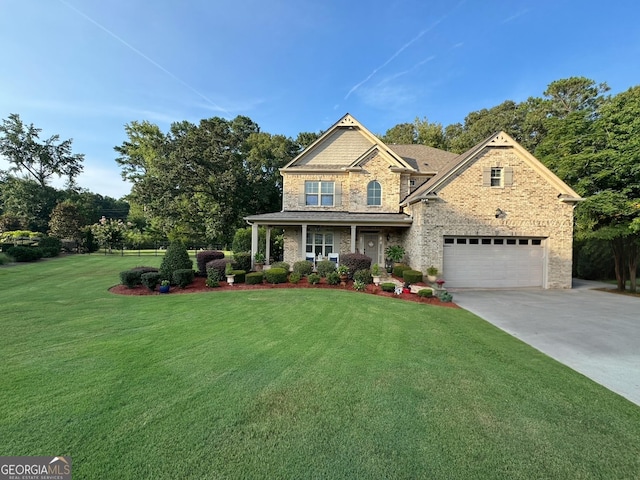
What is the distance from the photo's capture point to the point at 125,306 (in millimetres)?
8703

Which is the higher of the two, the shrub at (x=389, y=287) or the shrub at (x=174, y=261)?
the shrub at (x=174, y=261)

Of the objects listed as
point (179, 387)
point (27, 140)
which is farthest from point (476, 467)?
point (27, 140)

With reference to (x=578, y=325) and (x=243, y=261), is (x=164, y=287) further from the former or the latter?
(x=578, y=325)

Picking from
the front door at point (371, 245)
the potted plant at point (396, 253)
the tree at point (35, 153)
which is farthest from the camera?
the tree at point (35, 153)

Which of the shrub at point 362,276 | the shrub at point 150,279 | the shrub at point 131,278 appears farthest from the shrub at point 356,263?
the shrub at point 131,278

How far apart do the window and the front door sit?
3.03 metres

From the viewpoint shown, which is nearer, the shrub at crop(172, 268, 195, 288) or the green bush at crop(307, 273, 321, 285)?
the shrub at crop(172, 268, 195, 288)

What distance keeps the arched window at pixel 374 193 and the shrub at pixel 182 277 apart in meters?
10.6

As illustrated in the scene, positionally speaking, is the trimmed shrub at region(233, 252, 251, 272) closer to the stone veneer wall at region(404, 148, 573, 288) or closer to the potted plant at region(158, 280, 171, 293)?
the potted plant at region(158, 280, 171, 293)

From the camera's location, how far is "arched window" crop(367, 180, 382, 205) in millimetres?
16578

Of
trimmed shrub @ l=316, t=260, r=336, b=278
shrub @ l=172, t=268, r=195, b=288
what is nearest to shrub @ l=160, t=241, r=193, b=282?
shrub @ l=172, t=268, r=195, b=288

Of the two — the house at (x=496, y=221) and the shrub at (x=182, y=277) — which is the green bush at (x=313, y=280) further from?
the shrub at (x=182, y=277)

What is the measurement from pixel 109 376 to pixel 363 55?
67.3 feet

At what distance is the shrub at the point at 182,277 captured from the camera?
11492 mm
